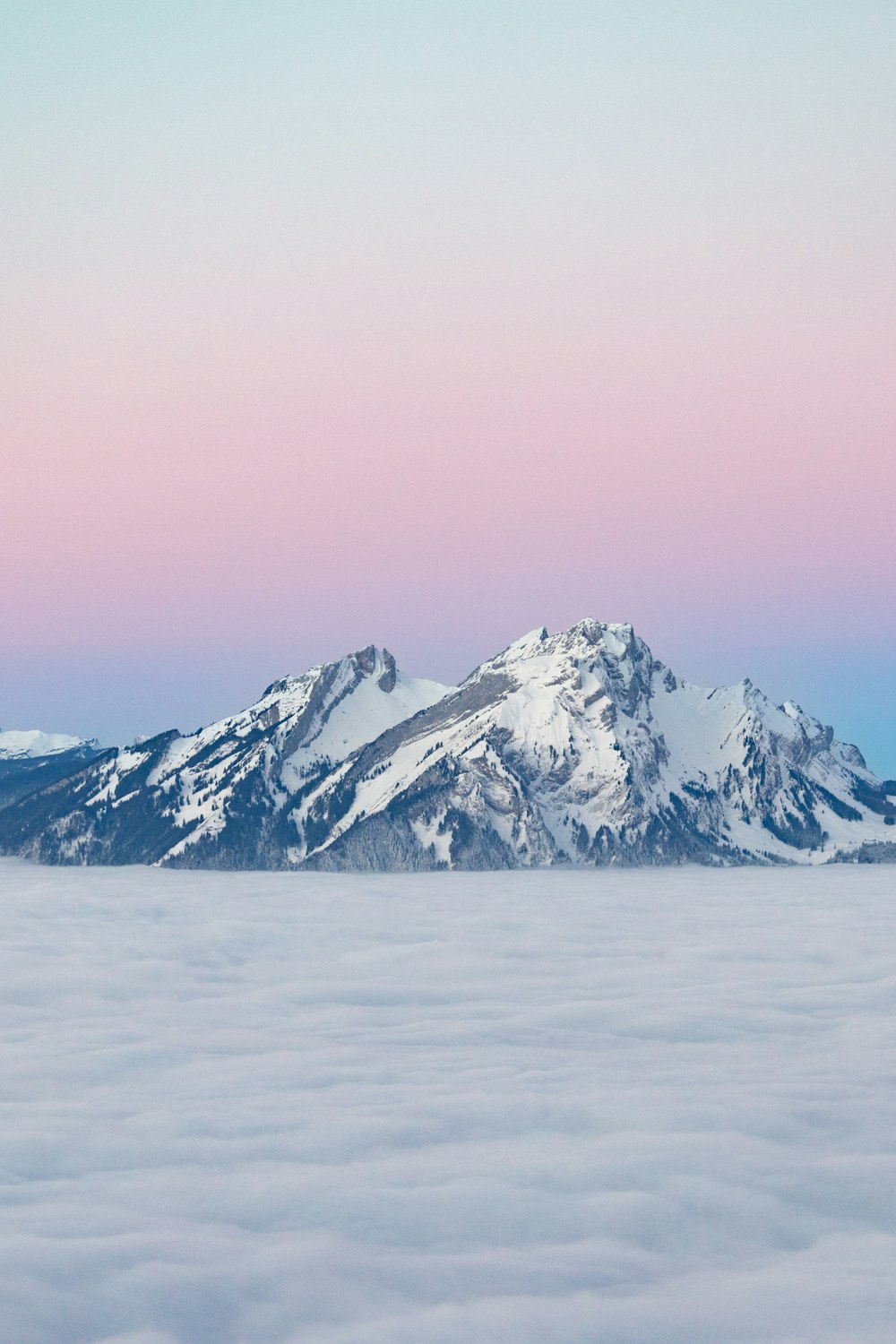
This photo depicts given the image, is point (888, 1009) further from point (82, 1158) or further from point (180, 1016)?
point (82, 1158)

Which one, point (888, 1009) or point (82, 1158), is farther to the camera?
point (888, 1009)

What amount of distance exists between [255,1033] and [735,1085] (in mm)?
68048

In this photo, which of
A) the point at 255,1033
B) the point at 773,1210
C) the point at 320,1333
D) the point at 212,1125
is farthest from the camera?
the point at 255,1033

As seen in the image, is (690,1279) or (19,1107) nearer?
(690,1279)

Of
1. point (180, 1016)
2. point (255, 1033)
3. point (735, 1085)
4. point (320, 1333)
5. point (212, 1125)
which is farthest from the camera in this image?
point (180, 1016)

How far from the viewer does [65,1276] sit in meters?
93.4

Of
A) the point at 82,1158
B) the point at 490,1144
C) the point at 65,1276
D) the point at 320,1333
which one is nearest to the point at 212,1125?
the point at 82,1158

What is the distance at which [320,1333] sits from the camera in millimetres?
85812

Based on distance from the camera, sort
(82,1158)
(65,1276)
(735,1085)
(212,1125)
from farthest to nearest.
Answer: (735,1085) → (212,1125) → (82,1158) → (65,1276)

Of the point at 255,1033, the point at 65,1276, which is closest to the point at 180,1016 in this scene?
the point at 255,1033

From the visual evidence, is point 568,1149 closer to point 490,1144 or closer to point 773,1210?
point 490,1144

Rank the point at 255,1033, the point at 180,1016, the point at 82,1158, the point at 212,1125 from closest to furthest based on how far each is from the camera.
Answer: the point at 82,1158 → the point at 212,1125 → the point at 255,1033 → the point at 180,1016

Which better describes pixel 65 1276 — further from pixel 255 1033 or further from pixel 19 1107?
pixel 255 1033

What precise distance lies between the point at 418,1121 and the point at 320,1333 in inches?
1877
